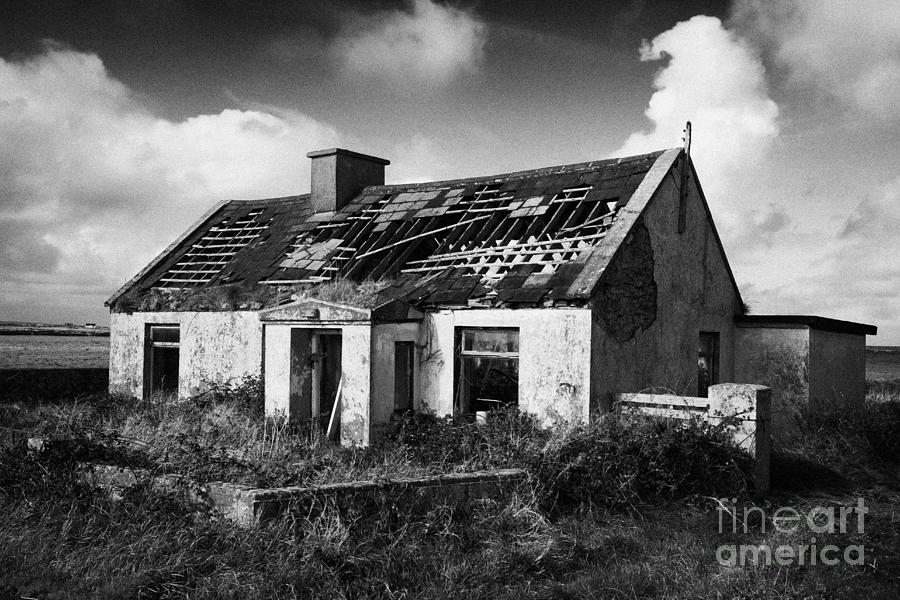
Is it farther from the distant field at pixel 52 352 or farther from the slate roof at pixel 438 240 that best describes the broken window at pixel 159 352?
the distant field at pixel 52 352

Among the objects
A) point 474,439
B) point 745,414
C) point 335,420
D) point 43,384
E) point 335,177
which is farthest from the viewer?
point 43,384

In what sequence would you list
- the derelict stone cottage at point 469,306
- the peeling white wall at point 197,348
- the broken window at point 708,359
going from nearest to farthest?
the derelict stone cottage at point 469,306, the broken window at point 708,359, the peeling white wall at point 197,348

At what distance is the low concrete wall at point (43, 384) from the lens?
1923 centimetres

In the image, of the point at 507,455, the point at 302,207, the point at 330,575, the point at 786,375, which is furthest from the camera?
the point at 302,207

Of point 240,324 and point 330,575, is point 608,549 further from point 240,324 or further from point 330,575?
point 240,324

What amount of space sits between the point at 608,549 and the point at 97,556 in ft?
16.0

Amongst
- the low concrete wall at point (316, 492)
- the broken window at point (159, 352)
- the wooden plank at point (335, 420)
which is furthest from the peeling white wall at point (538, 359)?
the broken window at point (159, 352)

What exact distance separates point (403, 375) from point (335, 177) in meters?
7.38

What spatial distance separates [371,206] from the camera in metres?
18.0

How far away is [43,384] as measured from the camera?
19.8m

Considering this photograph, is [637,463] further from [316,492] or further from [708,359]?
[708,359]

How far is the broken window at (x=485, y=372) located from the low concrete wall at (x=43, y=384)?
424 inches

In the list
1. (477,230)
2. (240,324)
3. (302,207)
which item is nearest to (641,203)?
(477,230)

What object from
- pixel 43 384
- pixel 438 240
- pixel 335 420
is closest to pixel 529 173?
pixel 438 240
